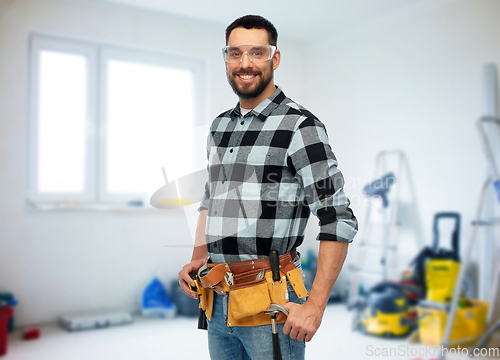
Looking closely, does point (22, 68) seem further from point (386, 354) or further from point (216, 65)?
point (386, 354)

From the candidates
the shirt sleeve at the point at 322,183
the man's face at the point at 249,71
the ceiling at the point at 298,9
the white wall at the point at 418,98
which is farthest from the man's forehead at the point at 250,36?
the ceiling at the point at 298,9

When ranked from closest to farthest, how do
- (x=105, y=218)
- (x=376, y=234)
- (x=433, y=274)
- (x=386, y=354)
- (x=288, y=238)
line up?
(x=288, y=238), (x=386, y=354), (x=433, y=274), (x=105, y=218), (x=376, y=234)

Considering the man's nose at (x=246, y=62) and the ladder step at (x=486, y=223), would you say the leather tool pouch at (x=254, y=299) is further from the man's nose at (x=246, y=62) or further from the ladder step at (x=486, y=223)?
the ladder step at (x=486, y=223)

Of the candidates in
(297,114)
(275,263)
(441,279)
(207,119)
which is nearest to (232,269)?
(275,263)

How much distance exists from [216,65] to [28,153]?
65.5 inches

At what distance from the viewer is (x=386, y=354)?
8.46 feet

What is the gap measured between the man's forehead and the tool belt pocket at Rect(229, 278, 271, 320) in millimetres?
613

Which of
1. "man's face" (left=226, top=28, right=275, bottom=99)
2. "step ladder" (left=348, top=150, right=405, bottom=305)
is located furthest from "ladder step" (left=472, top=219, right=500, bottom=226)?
"man's face" (left=226, top=28, right=275, bottom=99)

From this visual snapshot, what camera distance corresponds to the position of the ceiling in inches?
127

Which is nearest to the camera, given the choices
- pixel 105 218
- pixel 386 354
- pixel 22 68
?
pixel 386 354

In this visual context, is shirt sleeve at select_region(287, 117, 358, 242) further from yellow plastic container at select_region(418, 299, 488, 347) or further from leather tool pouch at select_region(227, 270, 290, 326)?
yellow plastic container at select_region(418, 299, 488, 347)

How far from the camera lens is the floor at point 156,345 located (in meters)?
2.51

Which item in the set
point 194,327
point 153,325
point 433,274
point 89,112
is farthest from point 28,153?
point 433,274

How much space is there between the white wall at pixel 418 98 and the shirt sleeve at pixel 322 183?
2.20 metres
